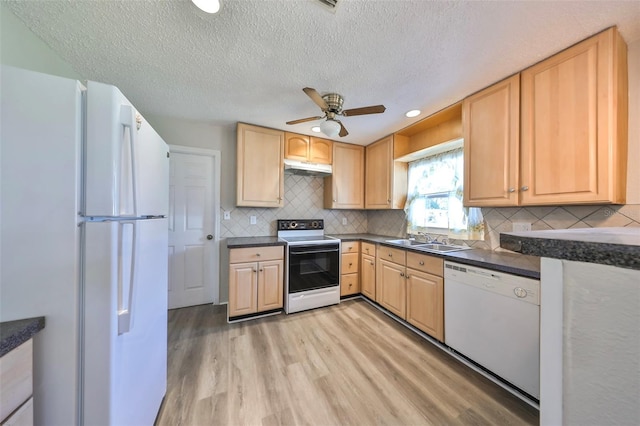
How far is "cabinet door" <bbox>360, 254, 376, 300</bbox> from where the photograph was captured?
108 inches

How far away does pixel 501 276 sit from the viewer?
4.83 ft

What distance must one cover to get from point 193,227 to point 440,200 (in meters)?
3.14

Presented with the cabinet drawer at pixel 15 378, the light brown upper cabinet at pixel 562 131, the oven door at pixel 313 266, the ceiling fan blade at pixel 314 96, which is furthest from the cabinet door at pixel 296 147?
the cabinet drawer at pixel 15 378

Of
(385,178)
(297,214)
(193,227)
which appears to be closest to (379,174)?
(385,178)

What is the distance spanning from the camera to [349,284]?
293 centimetres

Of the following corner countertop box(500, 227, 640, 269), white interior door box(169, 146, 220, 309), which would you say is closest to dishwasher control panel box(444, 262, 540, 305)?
corner countertop box(500, 227, 640, 269)

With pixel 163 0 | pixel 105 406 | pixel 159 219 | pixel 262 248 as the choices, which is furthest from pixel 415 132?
pixel 105 406

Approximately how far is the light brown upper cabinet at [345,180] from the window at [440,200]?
2.48ft

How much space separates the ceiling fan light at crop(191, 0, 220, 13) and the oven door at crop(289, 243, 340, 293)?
81.4 inches

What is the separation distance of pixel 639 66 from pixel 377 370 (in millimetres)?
2658

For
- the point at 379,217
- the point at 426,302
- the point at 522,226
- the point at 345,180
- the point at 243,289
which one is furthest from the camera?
the point at 379,217

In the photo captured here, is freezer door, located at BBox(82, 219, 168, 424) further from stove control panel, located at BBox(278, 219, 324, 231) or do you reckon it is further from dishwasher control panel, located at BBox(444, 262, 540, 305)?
dishwasher control panel, located at BBox(444, 262, 540, 305)

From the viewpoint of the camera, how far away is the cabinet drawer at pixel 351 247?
2.91m

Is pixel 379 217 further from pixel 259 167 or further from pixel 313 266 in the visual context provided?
pixel 259 167
